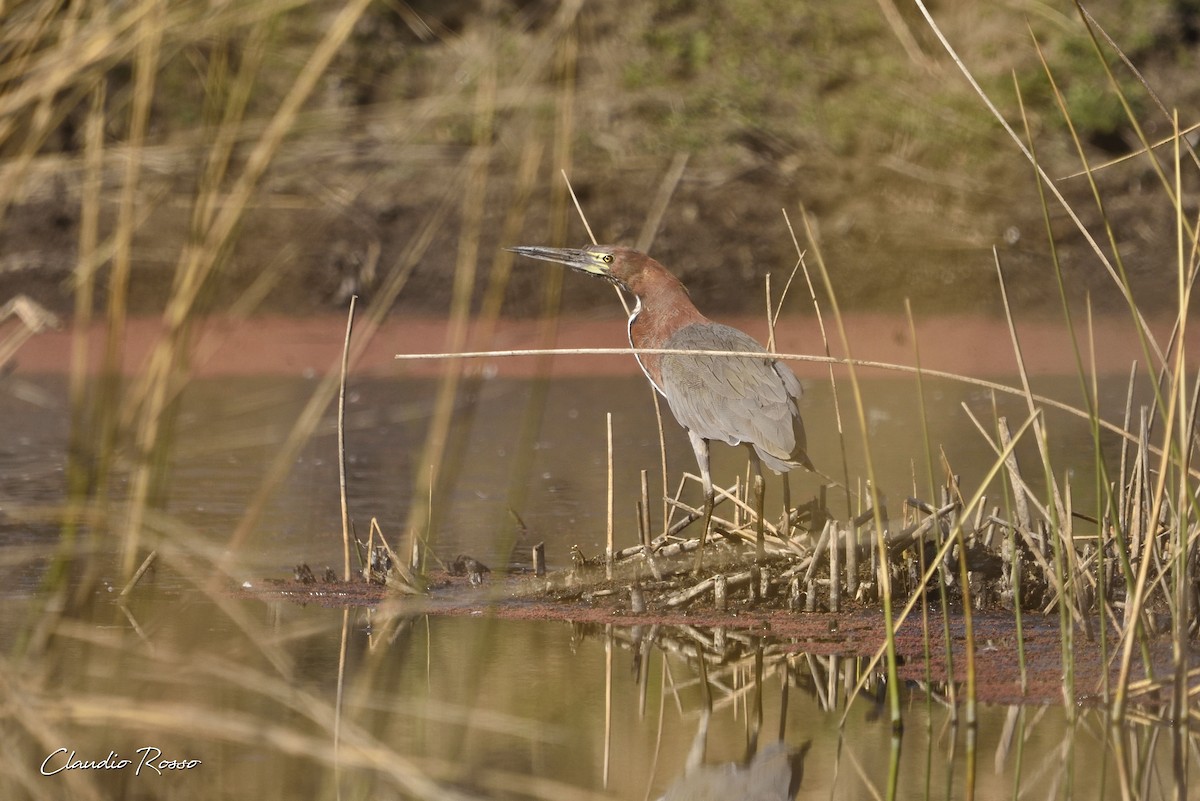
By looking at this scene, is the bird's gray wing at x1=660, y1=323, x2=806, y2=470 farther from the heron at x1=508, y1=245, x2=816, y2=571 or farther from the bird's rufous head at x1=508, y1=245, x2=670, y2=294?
the bird's rufous head at x1=508, y1=245, x2=670, y2=294

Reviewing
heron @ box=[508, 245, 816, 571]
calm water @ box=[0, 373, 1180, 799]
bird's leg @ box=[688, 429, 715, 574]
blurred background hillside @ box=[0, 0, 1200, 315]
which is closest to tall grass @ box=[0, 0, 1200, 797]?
calm water @ box=[0, 373, 1180, 799]

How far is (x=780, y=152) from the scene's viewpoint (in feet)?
44.7

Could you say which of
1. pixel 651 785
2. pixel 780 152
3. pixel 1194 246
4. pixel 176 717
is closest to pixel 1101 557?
pixel 1194 246

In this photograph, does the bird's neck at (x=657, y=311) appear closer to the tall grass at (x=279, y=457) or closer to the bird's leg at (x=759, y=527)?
the bird's leg at (x=759, y=527)

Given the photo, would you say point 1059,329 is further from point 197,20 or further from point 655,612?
point 197,20

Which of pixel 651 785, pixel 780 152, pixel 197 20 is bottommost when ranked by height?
pixel 651 785

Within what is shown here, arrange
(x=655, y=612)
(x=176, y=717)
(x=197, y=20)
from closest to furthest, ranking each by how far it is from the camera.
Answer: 1. (x=197, y=20)
2. (x=176, y=717)
3. (x=655, y=612)

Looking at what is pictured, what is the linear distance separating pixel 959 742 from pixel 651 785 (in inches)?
25.1

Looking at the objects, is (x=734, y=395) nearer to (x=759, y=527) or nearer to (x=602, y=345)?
(x=759, y=527)

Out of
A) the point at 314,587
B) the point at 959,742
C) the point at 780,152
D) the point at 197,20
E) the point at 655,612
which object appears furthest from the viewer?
the point at 780,152
